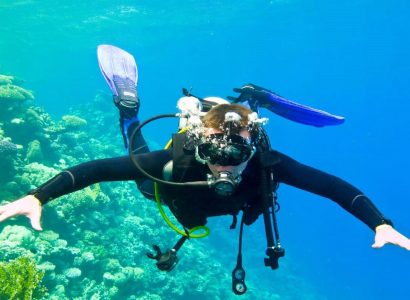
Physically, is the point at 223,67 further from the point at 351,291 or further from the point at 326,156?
the point at 351,291

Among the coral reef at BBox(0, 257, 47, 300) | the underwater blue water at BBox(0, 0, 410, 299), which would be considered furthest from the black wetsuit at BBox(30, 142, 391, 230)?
the underwater blue water at BBox(0, 0, 410, 299)

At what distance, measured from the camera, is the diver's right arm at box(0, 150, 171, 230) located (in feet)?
10.4

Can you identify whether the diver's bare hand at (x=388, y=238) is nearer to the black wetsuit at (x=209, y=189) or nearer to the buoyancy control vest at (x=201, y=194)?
the black wetsuit at (x=209, y=189)

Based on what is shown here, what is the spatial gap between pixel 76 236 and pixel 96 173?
25.2 ft

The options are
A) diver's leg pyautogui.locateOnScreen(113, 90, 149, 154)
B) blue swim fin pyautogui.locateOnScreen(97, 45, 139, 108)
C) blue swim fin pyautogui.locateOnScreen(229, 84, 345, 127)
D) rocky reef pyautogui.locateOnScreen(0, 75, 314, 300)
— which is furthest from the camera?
rocky reef pyautogui.locateOnScreen(0, 75, 314, 300)

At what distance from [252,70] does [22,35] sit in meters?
69.3

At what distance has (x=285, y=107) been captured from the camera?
21.6ft

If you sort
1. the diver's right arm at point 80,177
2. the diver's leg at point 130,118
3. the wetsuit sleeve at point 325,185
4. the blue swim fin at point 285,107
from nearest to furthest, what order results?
the diver's right arm at point 80,177, the wetsuit sleeve at point 325,185, the blue swim fin at point 285,107, the diver's leg at point 130,118

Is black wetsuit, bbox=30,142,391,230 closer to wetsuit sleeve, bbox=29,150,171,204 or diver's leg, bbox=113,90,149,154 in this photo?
wetsuit sleeve, bbox=29,150,171,204

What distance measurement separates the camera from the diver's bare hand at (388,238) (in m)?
3.12

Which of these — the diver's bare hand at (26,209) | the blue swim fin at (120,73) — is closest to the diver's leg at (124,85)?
the blue swim fin at (120,73)

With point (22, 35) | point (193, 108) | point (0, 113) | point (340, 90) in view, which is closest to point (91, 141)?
point (0, 113)

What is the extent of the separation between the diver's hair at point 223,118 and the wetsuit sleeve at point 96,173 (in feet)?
2.21

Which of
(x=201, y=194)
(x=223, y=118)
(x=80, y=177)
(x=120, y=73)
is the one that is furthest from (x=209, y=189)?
(x=120, y=73)
